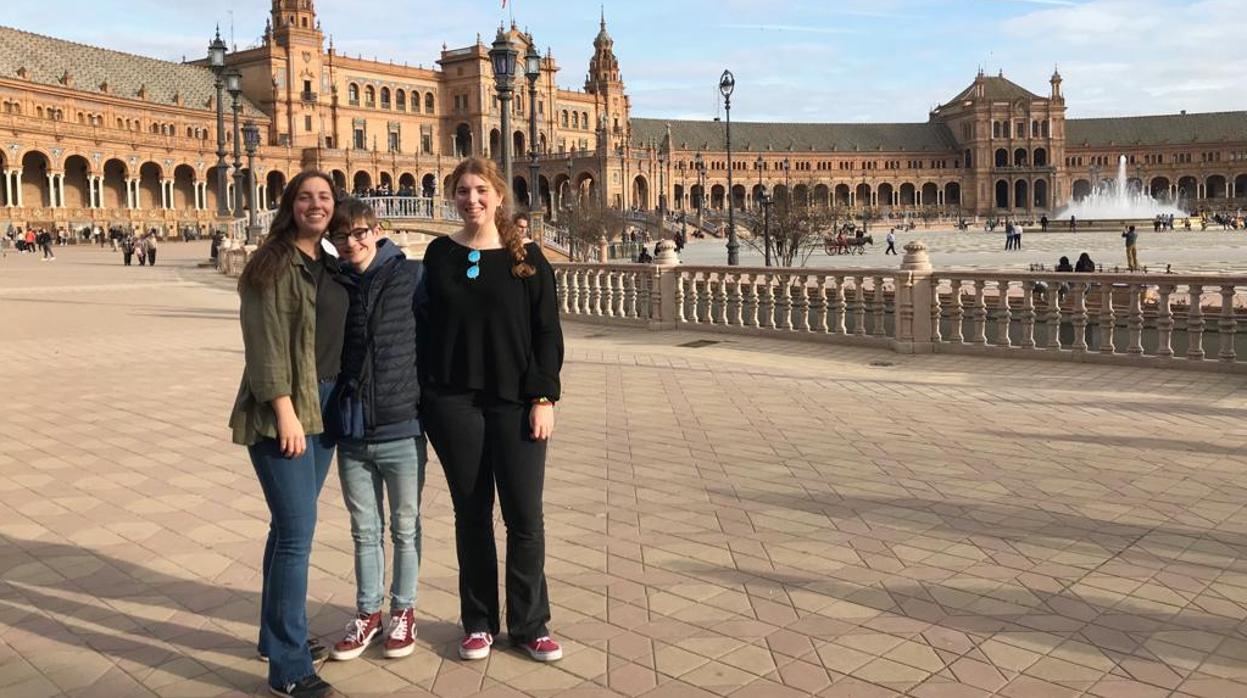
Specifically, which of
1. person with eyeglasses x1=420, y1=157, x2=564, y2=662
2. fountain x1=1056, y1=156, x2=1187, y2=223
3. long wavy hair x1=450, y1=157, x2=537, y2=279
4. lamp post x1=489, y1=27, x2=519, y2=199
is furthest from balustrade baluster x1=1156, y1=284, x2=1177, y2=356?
fountain x1=1056, y1=156, x2=1187, y2=223

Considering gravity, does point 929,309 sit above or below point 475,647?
above

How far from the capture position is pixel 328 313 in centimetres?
401

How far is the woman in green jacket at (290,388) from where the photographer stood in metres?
3.82

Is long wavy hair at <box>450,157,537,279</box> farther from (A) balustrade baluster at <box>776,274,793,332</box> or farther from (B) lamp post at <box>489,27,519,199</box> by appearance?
(B) lamp post at <box>489,27,519,199</box>

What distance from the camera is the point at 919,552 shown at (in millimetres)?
5586

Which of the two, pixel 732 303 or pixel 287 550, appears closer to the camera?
pixel 287 550

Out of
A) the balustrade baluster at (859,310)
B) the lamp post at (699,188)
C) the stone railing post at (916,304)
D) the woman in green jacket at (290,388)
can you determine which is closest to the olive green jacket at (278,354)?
the woman in green jacket at (290,388)

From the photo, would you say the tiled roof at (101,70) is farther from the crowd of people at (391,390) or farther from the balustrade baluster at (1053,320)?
the crowd of people at (391,390)

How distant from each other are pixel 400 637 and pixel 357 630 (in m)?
0.18

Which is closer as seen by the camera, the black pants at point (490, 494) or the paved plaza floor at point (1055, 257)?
the black pants at point (490, 494)

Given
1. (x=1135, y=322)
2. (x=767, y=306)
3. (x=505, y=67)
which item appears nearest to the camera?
(x=1135, y=322)

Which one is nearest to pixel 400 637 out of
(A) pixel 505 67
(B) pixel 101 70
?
(A) pixel 505 67

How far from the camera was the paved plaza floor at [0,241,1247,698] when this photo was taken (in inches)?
166

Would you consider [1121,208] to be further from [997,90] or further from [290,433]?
[290,433]
